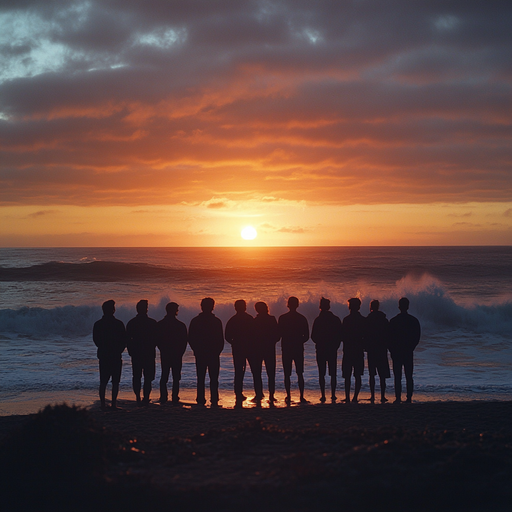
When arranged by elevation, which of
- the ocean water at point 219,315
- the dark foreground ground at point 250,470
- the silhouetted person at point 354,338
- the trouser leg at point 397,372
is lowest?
the ocean water at point 219,315

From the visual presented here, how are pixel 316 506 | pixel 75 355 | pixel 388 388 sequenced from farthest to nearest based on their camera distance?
pixel 75 355, pixel 388 388, pixel 316 506

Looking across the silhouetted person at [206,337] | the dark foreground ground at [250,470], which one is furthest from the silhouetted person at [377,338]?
the dark foreground ground at [250,470]

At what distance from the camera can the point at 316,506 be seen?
3.20 metres

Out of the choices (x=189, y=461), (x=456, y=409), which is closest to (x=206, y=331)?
(x=189, y=461)

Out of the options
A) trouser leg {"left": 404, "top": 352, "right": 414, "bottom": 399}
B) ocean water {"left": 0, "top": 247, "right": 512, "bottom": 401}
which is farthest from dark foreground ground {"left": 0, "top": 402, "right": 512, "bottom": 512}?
ocean water {"left": 0, "top": 247, "right": 512, "bottom": 401}

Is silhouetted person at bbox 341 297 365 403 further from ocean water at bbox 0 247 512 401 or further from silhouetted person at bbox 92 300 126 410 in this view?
silhouetted person at bbox 92 300 126 410

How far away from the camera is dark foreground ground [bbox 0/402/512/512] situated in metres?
3.32

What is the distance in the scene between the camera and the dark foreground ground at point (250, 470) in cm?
332

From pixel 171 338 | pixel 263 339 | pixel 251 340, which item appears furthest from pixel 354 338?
pixel 171 338

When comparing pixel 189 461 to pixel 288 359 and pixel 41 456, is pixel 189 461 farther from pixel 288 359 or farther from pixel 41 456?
pixel 288 359

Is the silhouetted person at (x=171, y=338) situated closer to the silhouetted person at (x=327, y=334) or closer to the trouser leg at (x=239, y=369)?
the trouser leg at (x=239, y=369)

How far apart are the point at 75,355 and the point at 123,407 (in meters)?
6.27

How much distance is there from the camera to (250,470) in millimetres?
3750

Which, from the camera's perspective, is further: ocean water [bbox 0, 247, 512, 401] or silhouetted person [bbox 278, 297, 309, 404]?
ocean water [bbox 0, 247, 512, 401]
